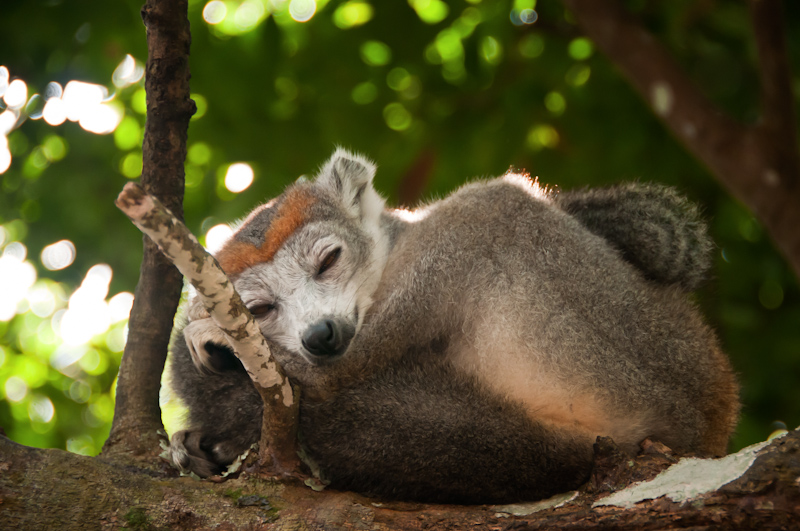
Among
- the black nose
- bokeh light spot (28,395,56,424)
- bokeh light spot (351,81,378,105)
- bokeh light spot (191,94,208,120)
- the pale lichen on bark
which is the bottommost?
the pale lichen on bark

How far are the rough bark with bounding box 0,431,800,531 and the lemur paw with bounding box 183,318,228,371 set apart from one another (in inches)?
26.0

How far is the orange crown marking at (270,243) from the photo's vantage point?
4176 millimetres

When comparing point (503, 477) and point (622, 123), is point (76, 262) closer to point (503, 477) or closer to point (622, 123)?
point (503, 477)

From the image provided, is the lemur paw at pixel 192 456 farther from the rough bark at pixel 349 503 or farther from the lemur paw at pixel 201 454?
the rough bark at pixel 349 503

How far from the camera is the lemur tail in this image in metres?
3.92

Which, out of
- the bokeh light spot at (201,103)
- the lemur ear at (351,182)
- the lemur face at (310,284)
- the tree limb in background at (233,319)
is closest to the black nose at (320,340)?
the lemur face at (310,284)

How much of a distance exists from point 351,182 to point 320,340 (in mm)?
1746

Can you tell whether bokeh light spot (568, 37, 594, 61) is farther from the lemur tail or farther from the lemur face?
the lemur face

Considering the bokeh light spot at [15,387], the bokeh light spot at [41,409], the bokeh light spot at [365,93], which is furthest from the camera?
the bokeh light spot at [15,387]

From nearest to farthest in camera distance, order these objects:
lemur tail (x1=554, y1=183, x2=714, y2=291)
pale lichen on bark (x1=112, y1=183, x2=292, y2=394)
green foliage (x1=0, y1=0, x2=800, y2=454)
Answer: pale lichen on bark (x1=112, y1=183, x2=292, y2=394) → lemur tail (x1=554, y1=183, x2=714, y2=291) → green foliage (x1=0, y1=0, x2=800, y2=454)

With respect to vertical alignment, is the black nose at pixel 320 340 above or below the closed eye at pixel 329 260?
below

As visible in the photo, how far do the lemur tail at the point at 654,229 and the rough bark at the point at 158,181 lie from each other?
7.46ft

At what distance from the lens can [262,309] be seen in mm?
4062

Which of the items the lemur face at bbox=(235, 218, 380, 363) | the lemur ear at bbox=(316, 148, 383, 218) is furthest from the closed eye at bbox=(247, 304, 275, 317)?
the lemur ear at bbox=(316, 148, 383, 218)
